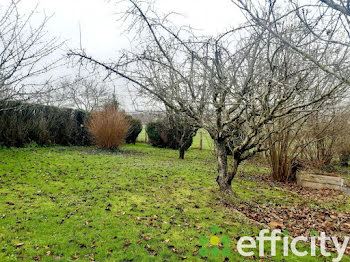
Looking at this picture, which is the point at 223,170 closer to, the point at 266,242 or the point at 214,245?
the point at 266,242

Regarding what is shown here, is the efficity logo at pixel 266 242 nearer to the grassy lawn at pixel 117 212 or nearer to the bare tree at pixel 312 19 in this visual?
the grassy lawn at pixel 117 212

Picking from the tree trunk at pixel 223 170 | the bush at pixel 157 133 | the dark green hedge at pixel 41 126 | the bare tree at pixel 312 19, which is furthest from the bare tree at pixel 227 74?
the bush at pixel 157 133

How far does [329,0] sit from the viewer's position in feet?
5.49

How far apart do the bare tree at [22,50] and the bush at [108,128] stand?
8.47 meters

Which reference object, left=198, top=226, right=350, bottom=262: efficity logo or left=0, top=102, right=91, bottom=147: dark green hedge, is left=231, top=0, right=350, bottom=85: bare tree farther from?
left=0, top=102, right=91, bottom=147: dark green hedge

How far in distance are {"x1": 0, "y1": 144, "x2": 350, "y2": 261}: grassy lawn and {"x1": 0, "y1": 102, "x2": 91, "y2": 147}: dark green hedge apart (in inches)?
130

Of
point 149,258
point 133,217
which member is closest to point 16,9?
point 133,217

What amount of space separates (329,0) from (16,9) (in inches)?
186

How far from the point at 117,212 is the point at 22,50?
129 inches

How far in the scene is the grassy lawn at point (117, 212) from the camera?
3.27m

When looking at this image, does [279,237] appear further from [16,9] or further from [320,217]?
[16,9]

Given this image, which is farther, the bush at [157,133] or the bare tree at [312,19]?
the bush at [157,133]

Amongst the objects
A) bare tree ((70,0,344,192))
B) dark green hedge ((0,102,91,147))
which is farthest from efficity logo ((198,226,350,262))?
dark green hedge ((0,102,91,147))

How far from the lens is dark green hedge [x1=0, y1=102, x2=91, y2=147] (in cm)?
1052
